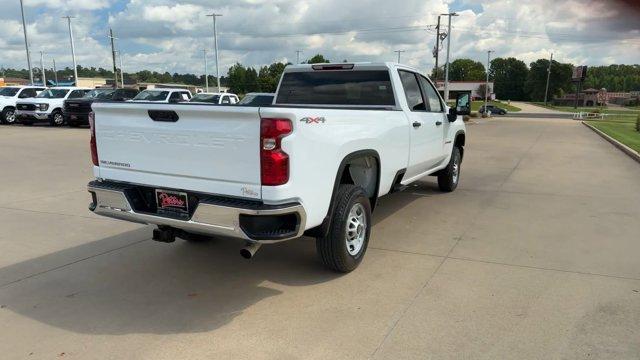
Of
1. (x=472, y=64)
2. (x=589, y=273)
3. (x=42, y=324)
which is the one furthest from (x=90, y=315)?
(x=472, y=64)

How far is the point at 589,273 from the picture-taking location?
468cm

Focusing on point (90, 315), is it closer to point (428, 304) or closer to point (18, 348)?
point (18, 348)

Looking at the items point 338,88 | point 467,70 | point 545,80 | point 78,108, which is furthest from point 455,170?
point 467,70

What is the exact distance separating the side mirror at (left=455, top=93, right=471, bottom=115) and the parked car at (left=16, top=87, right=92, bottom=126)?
803 inches

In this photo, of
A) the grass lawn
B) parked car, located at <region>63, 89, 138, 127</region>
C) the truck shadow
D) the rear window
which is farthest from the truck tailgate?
parked car, located at <region>63, 89, 138, 127</region>

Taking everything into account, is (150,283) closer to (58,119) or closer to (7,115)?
(58,119)

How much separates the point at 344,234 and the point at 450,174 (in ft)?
14.4

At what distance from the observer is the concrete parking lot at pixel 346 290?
3396 mm

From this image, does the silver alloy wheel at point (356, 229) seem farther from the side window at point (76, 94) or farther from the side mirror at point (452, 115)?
the side window at point (76, 94)

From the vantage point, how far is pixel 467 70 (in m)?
162

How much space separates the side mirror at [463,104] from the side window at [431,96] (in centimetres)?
32

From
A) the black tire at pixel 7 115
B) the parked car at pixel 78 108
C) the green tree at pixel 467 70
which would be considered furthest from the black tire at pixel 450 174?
the green tree at pixel 467 70

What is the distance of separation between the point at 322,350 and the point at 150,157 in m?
2.05

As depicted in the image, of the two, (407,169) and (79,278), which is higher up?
(407,169)
